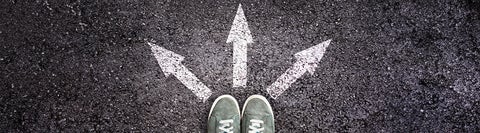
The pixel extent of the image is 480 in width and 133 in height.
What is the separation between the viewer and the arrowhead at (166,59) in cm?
337

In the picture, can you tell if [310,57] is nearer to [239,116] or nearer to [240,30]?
[240,30]

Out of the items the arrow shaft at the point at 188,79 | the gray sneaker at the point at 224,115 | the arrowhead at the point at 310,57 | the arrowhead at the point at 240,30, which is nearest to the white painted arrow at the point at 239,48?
the arrowhead at the point at 240,30

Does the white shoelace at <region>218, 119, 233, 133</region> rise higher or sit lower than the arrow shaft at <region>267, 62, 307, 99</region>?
lower

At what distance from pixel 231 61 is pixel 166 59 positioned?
46 cm

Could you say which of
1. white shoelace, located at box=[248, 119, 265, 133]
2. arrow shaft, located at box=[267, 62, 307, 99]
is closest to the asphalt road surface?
arrow shaft, located at box=[267, 62, 307, 99]

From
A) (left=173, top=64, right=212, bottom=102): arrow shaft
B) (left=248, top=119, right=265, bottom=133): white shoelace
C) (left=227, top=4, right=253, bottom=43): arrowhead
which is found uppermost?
(left=227, top=4, right=253, bottom=43): arrowhead

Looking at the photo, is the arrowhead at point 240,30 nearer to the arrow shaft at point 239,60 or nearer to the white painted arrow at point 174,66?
the arrow shaft at point 239,60

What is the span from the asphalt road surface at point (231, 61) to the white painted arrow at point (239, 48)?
0.12ft

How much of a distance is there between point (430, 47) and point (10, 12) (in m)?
2.96

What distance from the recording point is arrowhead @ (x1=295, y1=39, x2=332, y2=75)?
11.1 feet

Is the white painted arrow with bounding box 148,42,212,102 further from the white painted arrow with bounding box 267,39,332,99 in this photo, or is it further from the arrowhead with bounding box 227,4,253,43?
the white painted arrow with bounding box 267,39,332,99

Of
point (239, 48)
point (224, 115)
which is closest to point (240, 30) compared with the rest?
point (239, 48)

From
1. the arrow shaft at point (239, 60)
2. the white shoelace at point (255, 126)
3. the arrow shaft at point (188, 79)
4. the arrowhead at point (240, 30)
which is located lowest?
the white shoelace at point (255, 126)

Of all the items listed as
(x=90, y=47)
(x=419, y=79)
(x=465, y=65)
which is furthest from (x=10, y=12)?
(x=465, y=65)
